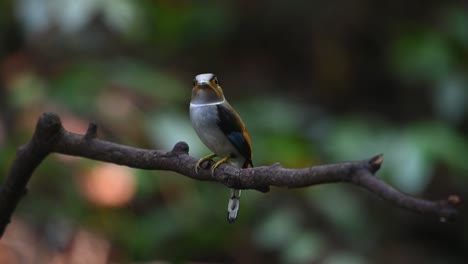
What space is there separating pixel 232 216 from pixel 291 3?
382 centimetres

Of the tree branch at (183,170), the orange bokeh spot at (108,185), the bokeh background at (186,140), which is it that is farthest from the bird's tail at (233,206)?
the orange bokeh spot at (108,185)

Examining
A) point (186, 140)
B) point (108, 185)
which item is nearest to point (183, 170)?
point (186, 140)

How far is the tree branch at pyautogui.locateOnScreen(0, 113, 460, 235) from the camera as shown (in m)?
0.87

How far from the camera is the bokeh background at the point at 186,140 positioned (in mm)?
3018

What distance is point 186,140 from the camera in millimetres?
2877

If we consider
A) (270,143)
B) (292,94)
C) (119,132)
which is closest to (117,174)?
(119,132)

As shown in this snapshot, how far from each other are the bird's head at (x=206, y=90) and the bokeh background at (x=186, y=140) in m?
1.20

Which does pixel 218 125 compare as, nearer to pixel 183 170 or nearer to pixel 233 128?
pixel 233 128

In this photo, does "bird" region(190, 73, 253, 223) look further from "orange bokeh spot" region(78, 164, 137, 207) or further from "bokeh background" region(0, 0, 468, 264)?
"orange bokeh spot" region(78, 164, 137, 207)

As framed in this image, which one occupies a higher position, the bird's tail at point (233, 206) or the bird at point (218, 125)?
the bird at point (218, 125)

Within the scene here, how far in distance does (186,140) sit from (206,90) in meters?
1.33

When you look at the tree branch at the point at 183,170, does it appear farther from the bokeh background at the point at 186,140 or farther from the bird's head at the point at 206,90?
the bokeh background at the point at 186,140

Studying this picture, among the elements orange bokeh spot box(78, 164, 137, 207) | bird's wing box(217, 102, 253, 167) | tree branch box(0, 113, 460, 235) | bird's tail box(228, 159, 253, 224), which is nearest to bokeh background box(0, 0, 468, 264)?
orange bokeh spot box(78, 164, 137, 207)

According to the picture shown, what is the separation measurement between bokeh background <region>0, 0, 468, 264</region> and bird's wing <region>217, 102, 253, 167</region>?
3.71 feet
